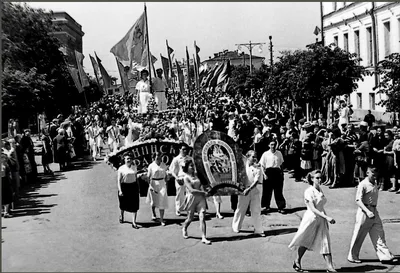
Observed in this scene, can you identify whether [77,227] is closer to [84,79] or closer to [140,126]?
[140,126]

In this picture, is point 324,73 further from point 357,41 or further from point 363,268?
point 363,268

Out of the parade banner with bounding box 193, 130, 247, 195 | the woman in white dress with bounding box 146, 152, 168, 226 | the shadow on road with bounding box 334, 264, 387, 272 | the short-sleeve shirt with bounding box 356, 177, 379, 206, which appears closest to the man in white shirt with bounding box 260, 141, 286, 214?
the parade banner with bounding box 193, 130, 247, 195

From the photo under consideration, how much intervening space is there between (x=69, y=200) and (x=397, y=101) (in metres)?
10.5

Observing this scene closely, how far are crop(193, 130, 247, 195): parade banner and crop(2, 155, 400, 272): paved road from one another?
0.94 m

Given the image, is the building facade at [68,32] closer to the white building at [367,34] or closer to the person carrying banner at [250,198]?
the white building at [367,34]

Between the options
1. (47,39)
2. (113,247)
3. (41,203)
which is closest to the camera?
(113,247)

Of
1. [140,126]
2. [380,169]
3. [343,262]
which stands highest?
[140,126]

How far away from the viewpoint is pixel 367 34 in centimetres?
3728

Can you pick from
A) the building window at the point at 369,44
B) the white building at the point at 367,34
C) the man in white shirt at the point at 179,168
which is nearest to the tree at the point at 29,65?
the man in white shirt at the point at 179,168

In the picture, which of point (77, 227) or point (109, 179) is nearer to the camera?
point (77, 227)

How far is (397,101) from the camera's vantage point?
59.8 feet

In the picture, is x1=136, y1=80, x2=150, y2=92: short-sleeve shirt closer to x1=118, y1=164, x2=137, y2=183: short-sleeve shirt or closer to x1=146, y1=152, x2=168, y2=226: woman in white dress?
x1=146, y1=152, x2=168, y2=226: woman in white dress

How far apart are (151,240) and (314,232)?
10.6 ft

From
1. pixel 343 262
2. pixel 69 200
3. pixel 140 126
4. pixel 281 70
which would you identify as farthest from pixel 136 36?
pixel 281 70
